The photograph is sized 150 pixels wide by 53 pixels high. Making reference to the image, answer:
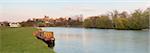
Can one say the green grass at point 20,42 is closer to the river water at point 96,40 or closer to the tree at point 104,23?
the river water at point 96,40

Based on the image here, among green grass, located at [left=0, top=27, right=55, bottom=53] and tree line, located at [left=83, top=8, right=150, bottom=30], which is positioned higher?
tree line, located at [left=83, top=8, right=150, bottom=30]

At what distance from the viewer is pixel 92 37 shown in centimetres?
241

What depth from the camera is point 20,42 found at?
7.70 feet

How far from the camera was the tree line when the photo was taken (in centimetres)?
233

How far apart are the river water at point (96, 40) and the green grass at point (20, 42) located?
0.39 ft

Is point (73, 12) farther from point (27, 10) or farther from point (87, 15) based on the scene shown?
point (27, 10)

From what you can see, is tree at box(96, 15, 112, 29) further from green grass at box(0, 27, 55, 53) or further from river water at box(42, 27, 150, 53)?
green grass at box(0, 27, 55, 53)

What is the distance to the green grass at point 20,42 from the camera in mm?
2322

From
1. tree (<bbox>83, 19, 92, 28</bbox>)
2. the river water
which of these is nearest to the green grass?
the river water

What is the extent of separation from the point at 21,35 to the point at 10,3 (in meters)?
0.24

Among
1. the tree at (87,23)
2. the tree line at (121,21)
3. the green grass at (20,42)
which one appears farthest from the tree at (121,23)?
the green grass at (20,42)

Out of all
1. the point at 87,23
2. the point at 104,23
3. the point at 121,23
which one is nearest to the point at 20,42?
the point at 87,23

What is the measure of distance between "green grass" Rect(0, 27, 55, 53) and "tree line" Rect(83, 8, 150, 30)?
0.35m

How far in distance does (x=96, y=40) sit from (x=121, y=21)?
219mm
